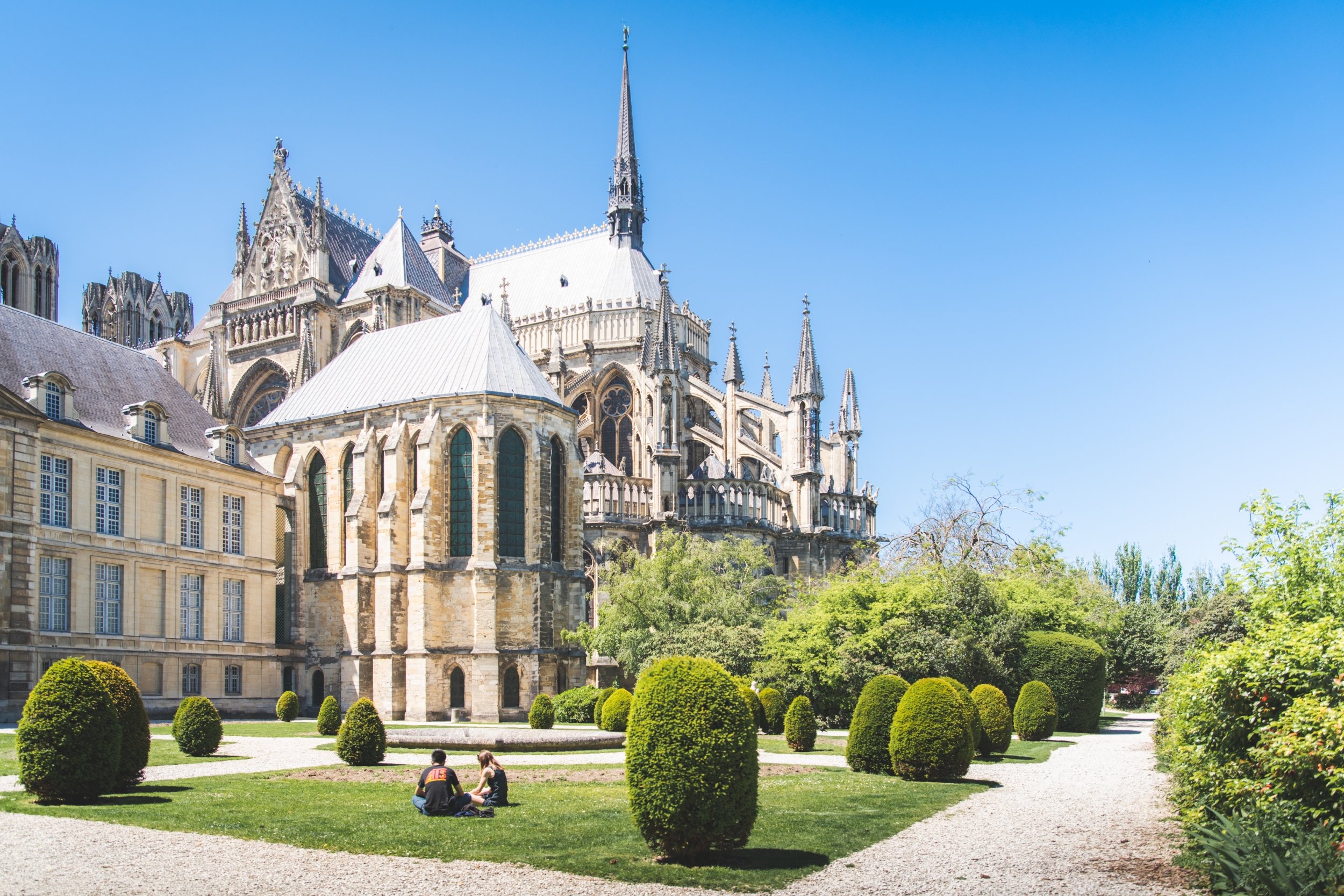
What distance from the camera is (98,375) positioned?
123 feet

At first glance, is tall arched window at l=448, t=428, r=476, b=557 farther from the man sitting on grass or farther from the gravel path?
the gravel path

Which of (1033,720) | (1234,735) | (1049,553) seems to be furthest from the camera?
(1049,553)

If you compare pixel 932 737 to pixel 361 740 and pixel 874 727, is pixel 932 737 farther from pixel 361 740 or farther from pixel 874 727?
pixel 361 740

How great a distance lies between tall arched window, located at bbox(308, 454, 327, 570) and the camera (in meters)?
43.0

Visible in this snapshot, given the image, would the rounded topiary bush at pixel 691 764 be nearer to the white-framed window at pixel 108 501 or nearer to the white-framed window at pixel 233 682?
the white-framed window at pixel 108 501

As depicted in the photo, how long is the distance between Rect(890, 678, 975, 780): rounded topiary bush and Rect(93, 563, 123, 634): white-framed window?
2538 cm

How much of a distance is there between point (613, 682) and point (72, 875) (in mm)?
34116

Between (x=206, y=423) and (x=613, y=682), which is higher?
(x=206, y=423)

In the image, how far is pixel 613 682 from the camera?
4434cm

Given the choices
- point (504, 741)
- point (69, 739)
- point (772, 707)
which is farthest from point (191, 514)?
point (69, 739)

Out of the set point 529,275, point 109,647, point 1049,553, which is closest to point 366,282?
point 529,275

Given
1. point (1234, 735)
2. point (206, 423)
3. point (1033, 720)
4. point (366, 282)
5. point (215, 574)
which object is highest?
point (366, 282)

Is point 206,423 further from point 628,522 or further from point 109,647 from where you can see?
point 628,522

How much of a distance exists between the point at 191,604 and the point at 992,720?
2616 centimetres
